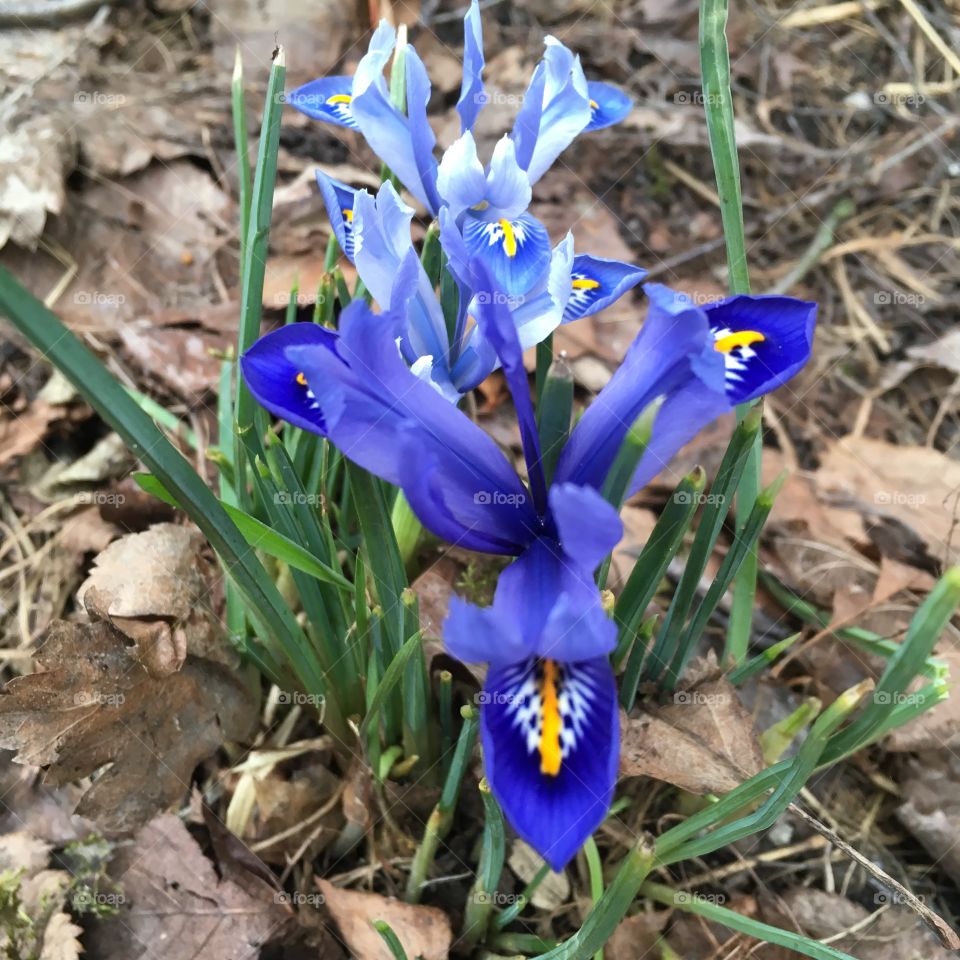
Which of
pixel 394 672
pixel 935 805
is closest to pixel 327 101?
pixel 394 672

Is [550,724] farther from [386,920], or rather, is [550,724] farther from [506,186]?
[506,186]

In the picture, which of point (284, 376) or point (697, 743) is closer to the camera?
point (284, 376)

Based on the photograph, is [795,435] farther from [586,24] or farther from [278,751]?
[586,24]

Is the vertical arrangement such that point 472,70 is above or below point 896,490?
above

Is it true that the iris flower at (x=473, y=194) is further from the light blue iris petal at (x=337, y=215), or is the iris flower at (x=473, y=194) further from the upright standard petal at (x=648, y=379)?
the upright standard petal at (x=648, y=379)

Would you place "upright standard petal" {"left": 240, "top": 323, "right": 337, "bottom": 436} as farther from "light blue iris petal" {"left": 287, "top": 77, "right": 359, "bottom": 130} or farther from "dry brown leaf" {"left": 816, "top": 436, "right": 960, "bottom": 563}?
"dry brown leaf" {"left": 816, "top": 436, "right": 960, "bottom": 563}

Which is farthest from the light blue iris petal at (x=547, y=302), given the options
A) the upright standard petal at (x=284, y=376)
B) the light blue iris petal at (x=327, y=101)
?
the light blue iris petal at (x=327, y=101)

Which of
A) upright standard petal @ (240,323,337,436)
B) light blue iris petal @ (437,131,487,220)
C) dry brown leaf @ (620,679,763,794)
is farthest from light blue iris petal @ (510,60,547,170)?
dry brown leaf @ (620,679,763,794)
